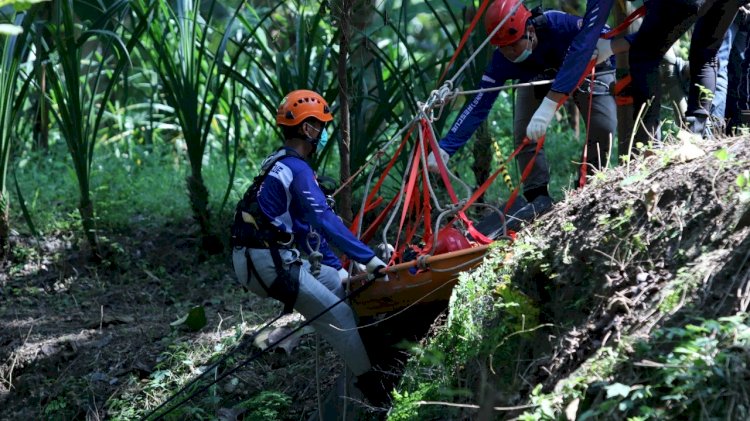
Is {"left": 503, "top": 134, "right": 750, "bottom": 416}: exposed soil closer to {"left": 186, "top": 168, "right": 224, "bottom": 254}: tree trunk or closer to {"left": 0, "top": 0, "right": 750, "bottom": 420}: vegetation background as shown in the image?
{"left": 0, "top": 0, "right": 750, "bottom": 420}: vegetation background

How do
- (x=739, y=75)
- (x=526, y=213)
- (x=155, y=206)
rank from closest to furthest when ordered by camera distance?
(x=526, y=213)
(x=739, y=75)
(x=155, y=206)

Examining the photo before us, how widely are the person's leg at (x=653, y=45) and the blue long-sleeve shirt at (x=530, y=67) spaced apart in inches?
17.3

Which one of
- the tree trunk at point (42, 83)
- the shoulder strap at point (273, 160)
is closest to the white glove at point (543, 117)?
the shoulder strap at point (273, 160)

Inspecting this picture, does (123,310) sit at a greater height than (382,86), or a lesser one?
lesser

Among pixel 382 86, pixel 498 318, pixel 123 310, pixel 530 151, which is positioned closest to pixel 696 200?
pixel 498 318

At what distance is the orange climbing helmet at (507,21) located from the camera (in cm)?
527

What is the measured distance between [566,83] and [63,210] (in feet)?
16.6

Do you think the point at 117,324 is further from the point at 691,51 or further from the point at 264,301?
the point at 691,51

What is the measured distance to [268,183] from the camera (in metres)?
5.20

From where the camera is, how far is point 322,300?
205 inches

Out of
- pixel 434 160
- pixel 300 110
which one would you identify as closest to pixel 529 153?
pixel 434 160

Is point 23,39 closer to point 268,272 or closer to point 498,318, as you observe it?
point 268,272

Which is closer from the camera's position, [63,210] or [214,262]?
[214,262]

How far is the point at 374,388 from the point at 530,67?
1840mm
